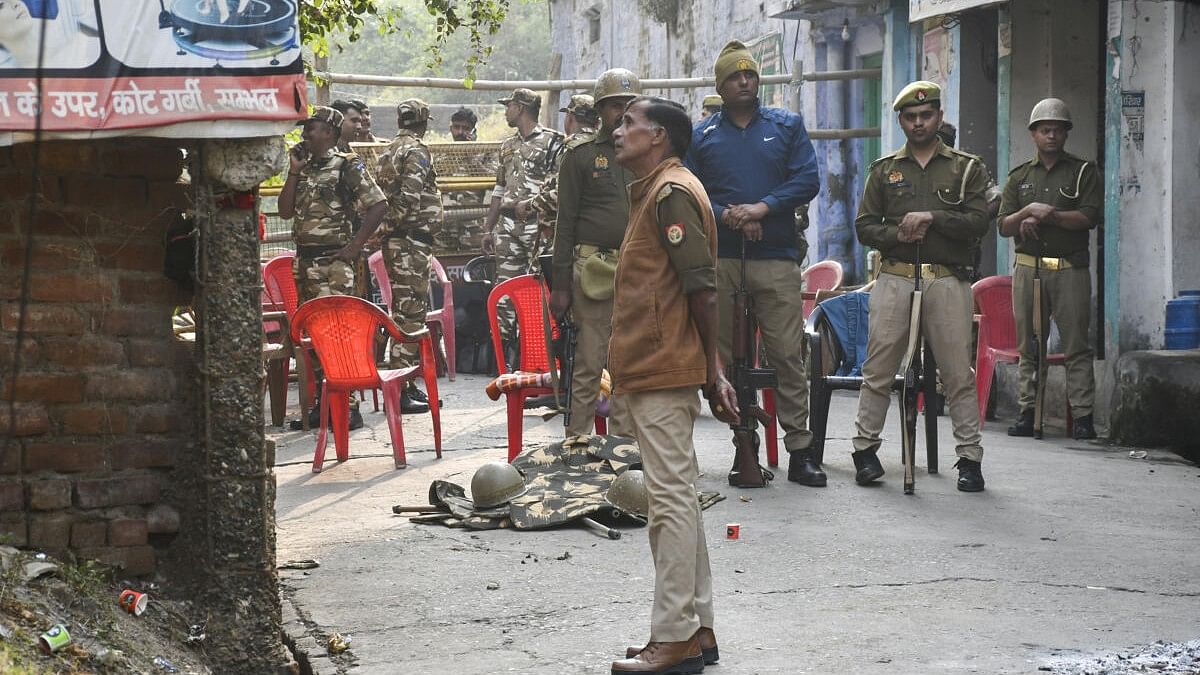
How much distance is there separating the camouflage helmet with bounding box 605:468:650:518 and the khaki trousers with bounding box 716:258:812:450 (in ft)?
4.38

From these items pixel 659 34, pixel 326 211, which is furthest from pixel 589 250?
pixel 659 34

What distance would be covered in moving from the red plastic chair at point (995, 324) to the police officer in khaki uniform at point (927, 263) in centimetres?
288

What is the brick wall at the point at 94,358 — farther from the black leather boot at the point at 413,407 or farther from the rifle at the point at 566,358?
the black leather boot at the point at 413,407

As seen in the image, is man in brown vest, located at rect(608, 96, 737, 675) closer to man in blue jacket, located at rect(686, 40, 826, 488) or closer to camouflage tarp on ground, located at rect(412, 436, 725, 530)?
camouflage tarp on ground, located at rect(412, 436, 725, 530)

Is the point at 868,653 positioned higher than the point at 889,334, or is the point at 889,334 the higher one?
the point at 889,334

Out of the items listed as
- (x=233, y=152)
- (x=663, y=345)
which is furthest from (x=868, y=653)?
(x=233, y=152)

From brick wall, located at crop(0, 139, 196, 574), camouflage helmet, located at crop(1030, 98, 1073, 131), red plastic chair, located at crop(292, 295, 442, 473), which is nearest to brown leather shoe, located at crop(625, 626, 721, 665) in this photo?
brick wall, located at crop(0, 139, 196, 574)

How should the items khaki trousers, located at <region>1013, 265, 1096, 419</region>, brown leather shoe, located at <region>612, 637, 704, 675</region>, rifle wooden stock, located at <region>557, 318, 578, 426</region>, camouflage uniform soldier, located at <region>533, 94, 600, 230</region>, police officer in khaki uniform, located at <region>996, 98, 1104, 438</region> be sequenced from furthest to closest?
camouflage uniform soldier, located at <region>533, 94, 600, 230</region>
khaki trousers, located at <region>1013, 265, 1096, 419</region>
police officer in khaki uniform, located at <region>996, 98, 1104, 438</region>
rifle wooden stock, located at <region>557, 318, 578, 426</region>
brown leather shoe, located at <region>612, 637, 704, 675</region>

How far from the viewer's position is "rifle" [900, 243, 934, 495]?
768 cm

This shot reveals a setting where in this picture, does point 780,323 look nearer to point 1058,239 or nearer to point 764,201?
point 764,201

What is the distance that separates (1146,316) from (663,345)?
22.0 feet

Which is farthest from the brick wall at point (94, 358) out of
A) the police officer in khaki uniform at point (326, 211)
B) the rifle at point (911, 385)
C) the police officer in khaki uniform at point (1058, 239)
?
the police officer in khaki uniform at point (1058, 239)

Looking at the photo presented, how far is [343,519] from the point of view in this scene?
7.11 metres

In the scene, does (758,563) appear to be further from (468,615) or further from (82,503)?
(82,503)
